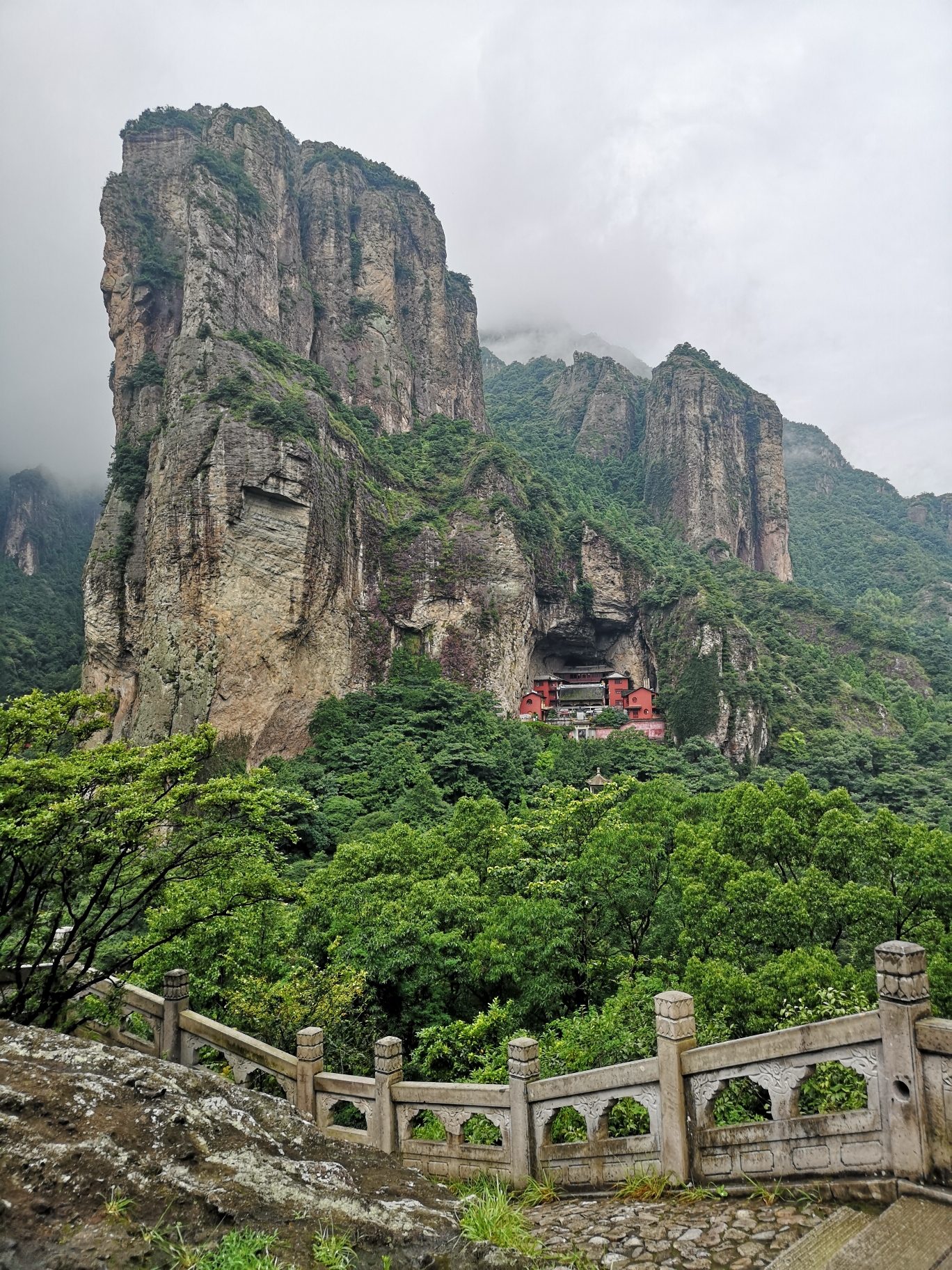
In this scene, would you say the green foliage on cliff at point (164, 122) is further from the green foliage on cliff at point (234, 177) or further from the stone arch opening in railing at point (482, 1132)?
the stone arch opening in railing at point (482, 1132)

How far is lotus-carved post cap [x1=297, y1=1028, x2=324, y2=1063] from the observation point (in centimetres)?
789

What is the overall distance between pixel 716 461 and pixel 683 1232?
288 feet

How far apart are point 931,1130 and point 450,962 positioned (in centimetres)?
805

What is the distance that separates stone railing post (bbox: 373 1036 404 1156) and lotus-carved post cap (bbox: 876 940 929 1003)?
4.88 m

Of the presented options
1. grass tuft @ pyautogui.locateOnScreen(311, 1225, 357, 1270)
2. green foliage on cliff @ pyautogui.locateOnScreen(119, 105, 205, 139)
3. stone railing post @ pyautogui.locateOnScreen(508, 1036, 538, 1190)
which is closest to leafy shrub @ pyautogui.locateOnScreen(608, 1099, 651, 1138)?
stone railing post @ pyautogui.locateOnScreen(508, 1036, 538, 1190)

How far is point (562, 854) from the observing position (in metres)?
15.2

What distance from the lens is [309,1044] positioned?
7910 mm

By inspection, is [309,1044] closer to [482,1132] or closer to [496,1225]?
[482,1132]

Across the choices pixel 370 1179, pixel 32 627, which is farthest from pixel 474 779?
pixel 32 627

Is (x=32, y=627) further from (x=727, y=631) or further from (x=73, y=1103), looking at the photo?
(x=73, y=1103)

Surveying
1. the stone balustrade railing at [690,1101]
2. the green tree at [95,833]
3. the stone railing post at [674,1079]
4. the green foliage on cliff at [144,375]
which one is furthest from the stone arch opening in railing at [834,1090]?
the green foliage on cliff at [144,375]

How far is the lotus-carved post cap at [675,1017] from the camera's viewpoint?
18.5 ft

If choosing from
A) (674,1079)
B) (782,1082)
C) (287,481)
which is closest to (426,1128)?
(674,1079)

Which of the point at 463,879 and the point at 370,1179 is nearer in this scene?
the point at 370,1179
